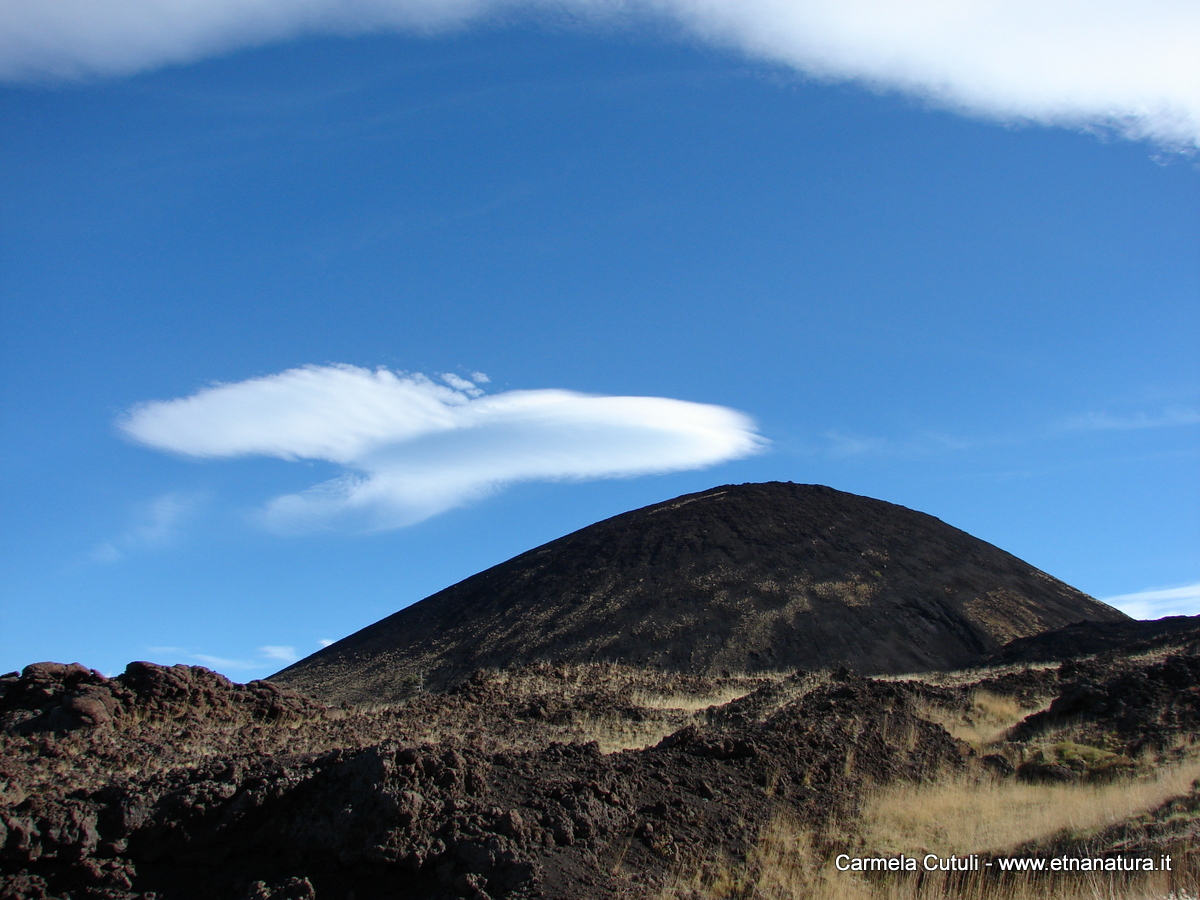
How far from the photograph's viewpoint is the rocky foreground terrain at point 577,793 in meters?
7.72

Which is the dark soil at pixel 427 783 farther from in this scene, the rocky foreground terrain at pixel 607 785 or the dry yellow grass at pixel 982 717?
the dry yellow grass at pixel 982 717

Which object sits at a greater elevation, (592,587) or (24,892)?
(592,587)

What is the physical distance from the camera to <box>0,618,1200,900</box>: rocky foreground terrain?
772cm

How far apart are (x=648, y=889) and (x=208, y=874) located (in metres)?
3.90

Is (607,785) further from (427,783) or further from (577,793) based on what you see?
(427,783)

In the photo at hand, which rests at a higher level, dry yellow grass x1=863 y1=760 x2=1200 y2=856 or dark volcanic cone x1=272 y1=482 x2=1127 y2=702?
dark volcanic cone x1=272 y1=482 x2=1127 y2=702

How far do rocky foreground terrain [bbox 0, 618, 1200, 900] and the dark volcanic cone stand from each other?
13601mm

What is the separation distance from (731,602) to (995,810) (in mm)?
25084

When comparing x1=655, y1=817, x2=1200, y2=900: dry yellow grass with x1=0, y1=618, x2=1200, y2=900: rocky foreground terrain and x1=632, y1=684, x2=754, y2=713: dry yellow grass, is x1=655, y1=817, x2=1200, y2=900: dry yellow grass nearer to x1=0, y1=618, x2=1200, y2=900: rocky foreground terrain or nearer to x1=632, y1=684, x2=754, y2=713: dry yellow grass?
x1=0, y1=618, x2=1200, y2=900: rocky foreground terrain

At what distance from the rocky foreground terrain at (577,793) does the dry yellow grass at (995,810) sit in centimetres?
5

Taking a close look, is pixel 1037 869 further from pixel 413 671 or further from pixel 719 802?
pixel 413 671

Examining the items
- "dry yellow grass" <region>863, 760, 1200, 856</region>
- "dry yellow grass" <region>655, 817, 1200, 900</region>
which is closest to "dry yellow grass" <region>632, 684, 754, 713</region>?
"dry yellow grass" <region>863, 760, 1200, 856</region>

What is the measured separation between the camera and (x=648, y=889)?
26.9 ft

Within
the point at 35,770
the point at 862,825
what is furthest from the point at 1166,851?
the point at 35,770
